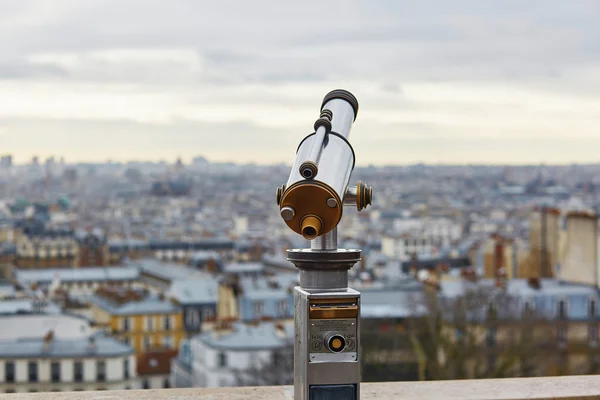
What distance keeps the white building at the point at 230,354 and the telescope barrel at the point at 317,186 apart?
20635mm

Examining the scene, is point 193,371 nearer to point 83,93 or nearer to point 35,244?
point 35,244

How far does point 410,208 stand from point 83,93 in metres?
16.1

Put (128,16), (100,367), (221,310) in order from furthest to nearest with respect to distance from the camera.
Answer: (128,16) < (221,310) < (100,367)

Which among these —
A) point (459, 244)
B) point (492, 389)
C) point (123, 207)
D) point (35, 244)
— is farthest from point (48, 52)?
point (492, 389)

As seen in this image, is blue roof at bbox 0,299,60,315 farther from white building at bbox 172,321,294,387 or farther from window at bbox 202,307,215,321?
window at bbox 202,307,215,321

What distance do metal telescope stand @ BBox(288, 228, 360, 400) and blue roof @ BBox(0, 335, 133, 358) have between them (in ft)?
76.6

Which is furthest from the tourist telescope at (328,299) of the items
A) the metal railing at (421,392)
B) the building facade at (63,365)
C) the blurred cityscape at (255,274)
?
the building facade at (63,365)

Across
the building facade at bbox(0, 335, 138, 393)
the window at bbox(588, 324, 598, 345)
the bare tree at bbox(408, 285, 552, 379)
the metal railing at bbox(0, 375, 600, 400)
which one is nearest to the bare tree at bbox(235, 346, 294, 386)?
the bare tree at bbox(408, 285, 552, 379)

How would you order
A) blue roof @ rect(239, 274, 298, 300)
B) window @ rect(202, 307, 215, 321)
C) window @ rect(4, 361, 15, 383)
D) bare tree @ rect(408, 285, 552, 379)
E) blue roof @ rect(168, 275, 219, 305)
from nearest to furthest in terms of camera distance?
bare tree @ rect(408, 285, 552, 379) → window @ rect(4, 361, 15, 383) → blue roof @ rect(239, 274, 298, 300) → window @ rect(202, 307, 215, 321) → blue roof @ rect(168, 275, 219, 305)

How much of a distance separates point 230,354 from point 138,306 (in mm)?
7585

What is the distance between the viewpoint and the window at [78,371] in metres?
24.4

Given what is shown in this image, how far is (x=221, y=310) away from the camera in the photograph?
34.9 meters

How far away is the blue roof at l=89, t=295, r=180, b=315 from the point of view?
3212 cm

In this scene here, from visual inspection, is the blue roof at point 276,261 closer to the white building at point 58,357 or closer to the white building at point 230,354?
the white building at point 230,354
